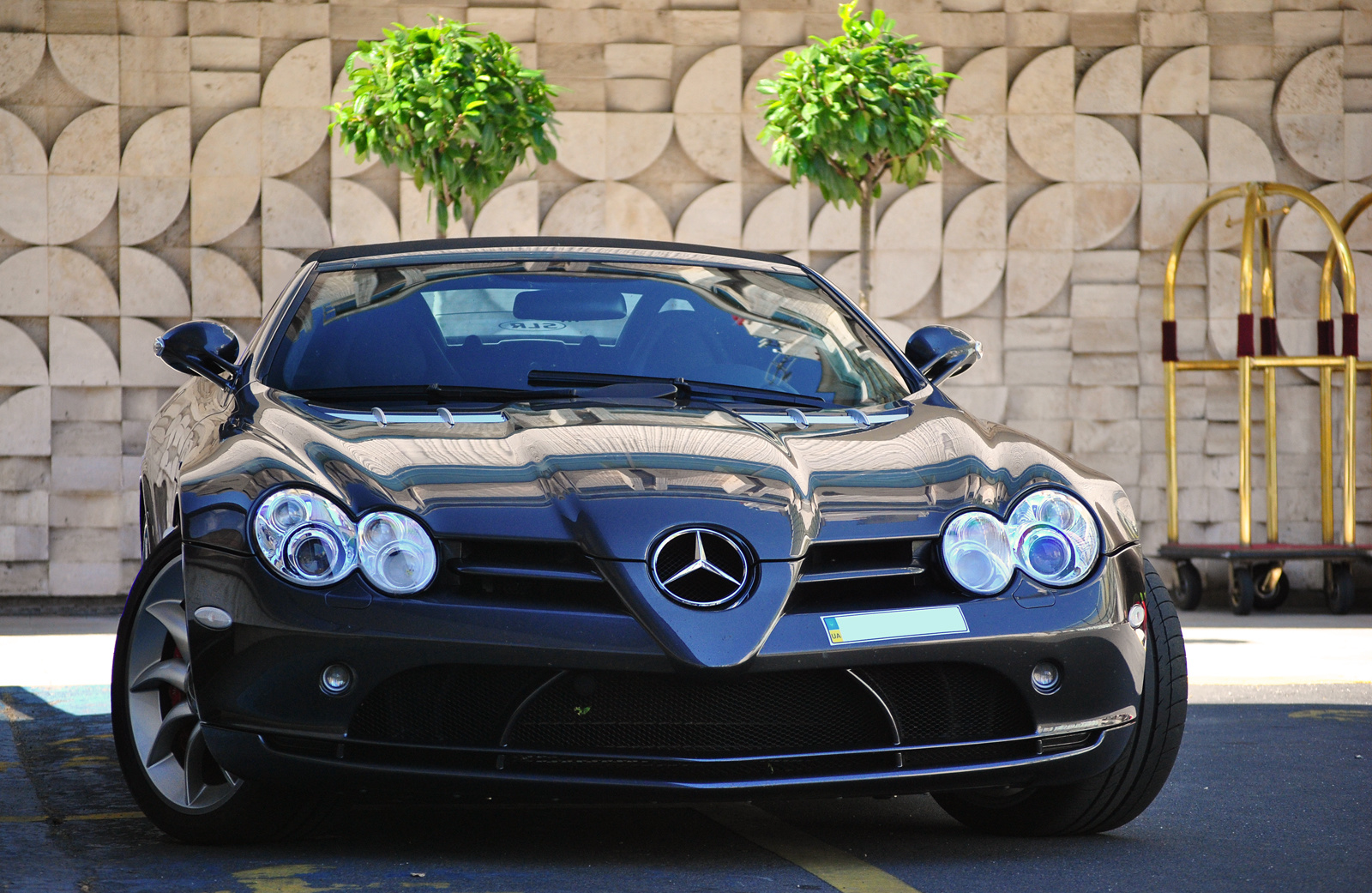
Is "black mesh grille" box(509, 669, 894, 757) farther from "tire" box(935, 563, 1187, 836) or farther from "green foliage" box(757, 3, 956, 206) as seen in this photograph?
"green foliage" box(757, 3, 956, 206)

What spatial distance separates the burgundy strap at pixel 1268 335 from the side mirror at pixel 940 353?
4467 mm

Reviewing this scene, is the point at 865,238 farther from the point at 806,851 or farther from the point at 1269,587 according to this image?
the point at 806,851

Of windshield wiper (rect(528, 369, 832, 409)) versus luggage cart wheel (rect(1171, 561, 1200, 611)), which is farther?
luggage cart wheel (rect(1171, 561, 1200, 611))

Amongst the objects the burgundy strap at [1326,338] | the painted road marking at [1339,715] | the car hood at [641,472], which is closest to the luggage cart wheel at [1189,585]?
the burgundy strap at [1326,338]

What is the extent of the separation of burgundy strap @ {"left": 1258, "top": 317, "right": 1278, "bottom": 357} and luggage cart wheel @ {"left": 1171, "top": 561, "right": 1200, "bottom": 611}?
1173 millimetres

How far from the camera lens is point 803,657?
260 centimetres

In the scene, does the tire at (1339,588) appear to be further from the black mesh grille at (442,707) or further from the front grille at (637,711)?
the black mesh grille at (442,707)

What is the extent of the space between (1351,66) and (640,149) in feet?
13.0

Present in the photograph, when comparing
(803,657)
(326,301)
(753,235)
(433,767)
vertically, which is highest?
(753,235)

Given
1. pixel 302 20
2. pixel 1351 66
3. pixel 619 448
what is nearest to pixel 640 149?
pixel 302 20

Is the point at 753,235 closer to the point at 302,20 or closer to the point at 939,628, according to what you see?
the point at 302,20

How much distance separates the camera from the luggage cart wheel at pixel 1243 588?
7.89m

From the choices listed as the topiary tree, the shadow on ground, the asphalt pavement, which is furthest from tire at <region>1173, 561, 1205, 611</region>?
the shadow on ground

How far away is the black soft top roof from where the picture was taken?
13.4 feet
